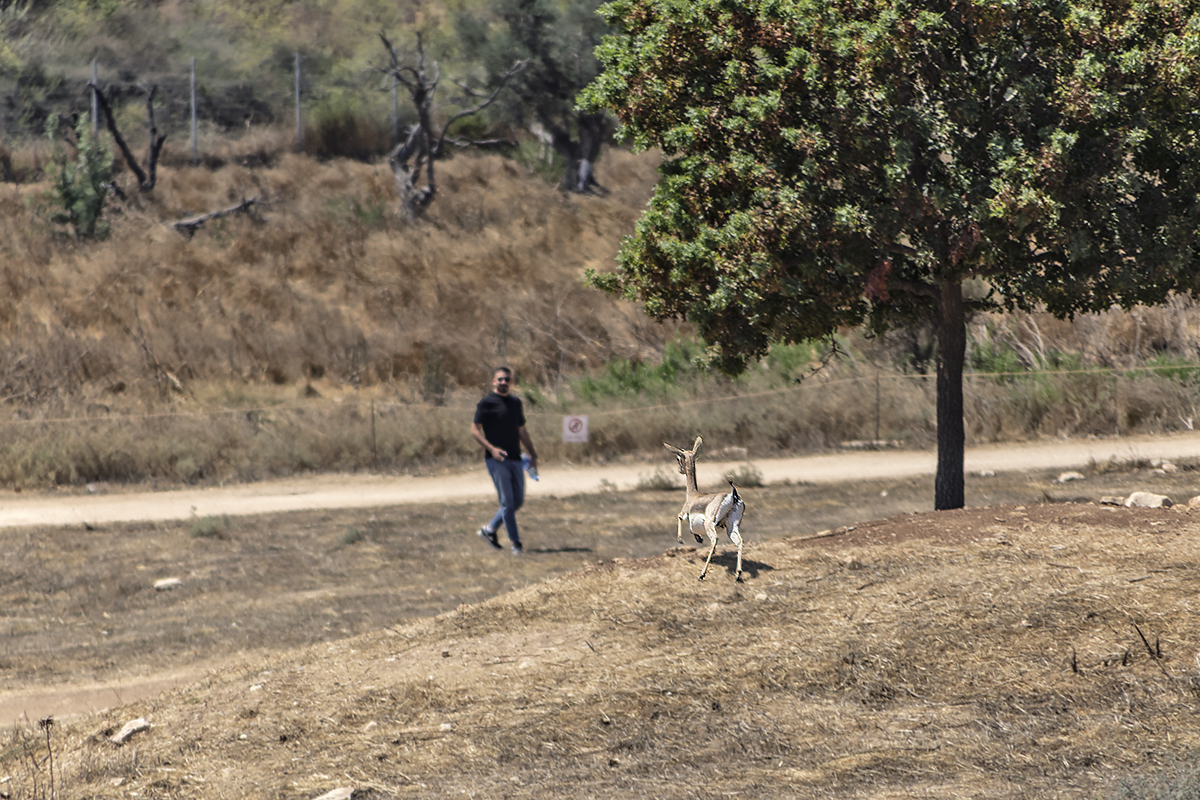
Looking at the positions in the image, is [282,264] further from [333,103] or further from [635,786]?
[635,786]

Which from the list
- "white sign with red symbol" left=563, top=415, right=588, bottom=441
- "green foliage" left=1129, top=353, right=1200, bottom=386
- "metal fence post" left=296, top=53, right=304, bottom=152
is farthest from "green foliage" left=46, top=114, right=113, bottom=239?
"green foliage" left=1129, top=353, right=1200, bottom=386

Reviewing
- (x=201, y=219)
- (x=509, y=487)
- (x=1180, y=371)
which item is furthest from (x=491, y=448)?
(x=201, y=219)

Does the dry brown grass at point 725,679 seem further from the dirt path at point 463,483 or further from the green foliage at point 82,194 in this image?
the green foliage at point 82,194

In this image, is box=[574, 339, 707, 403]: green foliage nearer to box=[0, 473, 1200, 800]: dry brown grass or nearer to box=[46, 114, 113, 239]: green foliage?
box=[0, 473, 1200, 800]: dry brown grass

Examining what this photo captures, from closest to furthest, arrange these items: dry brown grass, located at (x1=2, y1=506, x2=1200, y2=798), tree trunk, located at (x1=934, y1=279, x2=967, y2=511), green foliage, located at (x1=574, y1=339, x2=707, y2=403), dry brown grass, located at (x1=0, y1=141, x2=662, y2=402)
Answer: dry brown grass, located at (x1=2, y1=506, x2=1200, y2=798) → tree trunk, located at (x1=934, y1=279, x2=967, y2=511) → green foliage, located at (x1=574, y1=339, x2=707, y2=403) → dry brown grass, located at (x1=0, y1=141, x2=662, y2=402)

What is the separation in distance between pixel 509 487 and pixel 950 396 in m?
4.30

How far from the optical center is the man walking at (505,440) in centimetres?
1193

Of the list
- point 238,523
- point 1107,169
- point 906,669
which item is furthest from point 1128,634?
point 238,523

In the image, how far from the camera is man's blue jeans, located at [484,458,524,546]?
12.1 metres

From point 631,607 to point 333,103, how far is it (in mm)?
38049

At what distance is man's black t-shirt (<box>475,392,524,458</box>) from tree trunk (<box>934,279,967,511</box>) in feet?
13.0

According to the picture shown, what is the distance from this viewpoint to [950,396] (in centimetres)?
1101

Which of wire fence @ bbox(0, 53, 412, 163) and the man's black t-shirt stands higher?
wire fence @ bbox(0, 53, 412, 163)

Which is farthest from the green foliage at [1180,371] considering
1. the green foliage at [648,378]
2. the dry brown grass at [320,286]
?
the dry brown grass at [320,286]
